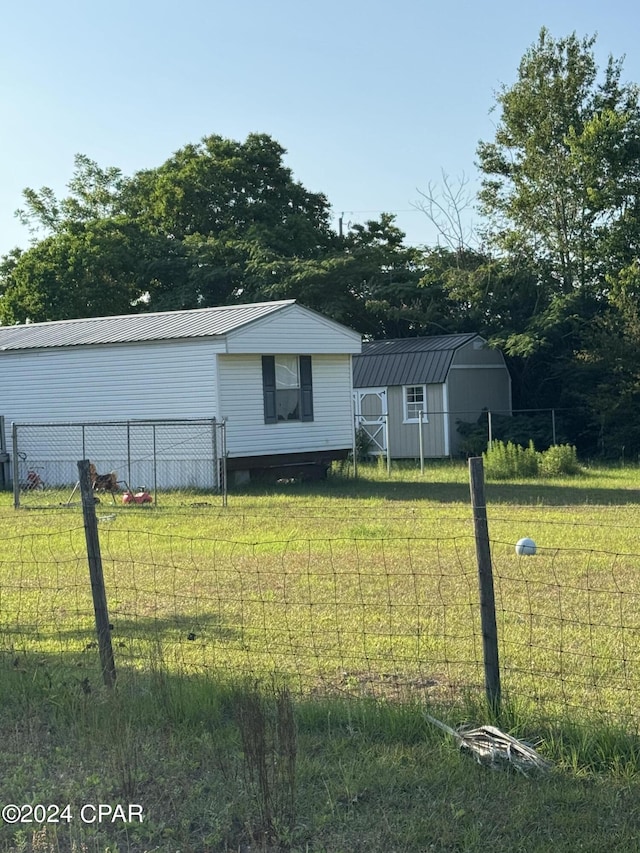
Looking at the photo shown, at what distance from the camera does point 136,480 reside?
23.0m

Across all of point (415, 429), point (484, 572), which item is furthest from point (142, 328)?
point (484, 572)

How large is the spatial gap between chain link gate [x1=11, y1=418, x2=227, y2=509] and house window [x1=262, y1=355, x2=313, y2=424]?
1.87 meters

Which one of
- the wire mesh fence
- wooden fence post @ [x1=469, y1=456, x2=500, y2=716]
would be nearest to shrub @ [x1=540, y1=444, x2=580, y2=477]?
the wire mesh fence

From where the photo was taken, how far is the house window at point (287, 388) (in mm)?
23406

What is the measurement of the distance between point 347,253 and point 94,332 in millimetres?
15813

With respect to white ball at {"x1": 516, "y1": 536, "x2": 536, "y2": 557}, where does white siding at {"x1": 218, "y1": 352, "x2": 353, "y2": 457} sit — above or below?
above

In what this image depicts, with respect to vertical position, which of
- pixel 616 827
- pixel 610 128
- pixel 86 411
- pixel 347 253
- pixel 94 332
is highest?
pixel 610 128

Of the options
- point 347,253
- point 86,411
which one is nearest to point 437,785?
point 86,411

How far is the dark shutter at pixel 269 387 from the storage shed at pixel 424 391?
7.85 meters

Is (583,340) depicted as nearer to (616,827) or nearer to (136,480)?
(136,480)

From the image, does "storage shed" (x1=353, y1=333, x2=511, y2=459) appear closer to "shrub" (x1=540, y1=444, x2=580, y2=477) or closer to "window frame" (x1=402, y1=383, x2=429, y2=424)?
"window frame" (x1=402, y1=383, x2=429, y2=424)

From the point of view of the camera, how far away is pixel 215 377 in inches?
870

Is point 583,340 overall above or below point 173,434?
above

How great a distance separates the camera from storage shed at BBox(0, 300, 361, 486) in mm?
22406
